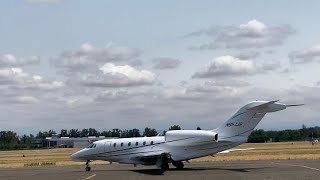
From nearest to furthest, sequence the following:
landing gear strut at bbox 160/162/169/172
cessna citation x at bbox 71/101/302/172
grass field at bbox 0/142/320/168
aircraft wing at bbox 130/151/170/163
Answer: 1. cessna citation x at bbox 71/101/302/172
2. landing gear strut at bbox 160/162/169/172
3. aircraft wing at bbox 130/151/170/163
4. grass field at bbox 0/142/320/168

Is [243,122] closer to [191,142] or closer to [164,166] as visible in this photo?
[191,142]

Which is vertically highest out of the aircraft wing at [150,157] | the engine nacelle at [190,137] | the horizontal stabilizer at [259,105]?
the horizontal stabilizer at [259,105]

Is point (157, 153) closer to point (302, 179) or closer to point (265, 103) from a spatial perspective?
point (265, 103)

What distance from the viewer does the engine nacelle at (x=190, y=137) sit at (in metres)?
42.6

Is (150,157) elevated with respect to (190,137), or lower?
lower

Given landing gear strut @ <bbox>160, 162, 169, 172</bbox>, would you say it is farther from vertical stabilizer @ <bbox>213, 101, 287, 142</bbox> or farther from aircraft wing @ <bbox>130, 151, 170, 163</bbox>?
vertical stabilizer @ <bbox>213, 101, 287, 142</bbox>

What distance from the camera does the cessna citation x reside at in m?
42.5

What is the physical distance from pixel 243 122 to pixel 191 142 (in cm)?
418

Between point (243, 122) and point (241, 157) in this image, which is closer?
point (243, 122)

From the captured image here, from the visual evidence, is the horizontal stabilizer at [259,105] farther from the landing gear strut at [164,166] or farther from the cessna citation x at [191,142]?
the landing gear strut at [164,166]

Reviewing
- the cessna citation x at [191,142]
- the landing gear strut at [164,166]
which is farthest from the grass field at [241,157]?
the landing gear strut at [164,166]

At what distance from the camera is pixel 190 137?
143ft

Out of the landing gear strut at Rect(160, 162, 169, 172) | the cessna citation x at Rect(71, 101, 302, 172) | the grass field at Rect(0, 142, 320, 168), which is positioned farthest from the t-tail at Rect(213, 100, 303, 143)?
the grass field at Rect(0, 142, 320, 168)

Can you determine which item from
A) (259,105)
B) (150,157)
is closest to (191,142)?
(150,157)
